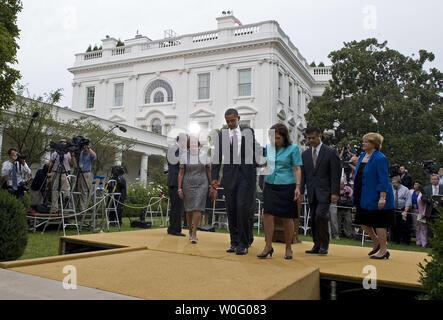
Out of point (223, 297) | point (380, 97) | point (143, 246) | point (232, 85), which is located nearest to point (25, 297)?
point (223, 297)

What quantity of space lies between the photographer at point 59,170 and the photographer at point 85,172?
0.88 feet

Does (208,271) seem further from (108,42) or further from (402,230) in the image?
(108,42)

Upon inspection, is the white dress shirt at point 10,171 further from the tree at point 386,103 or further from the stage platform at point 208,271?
the tree at point 386,103

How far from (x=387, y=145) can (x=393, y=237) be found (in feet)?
39.4

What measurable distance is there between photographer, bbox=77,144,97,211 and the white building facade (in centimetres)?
1954

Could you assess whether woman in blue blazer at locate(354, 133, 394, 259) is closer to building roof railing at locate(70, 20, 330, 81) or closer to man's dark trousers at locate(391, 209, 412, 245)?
man's dark trousers at locate(391, 209, 412, 245)

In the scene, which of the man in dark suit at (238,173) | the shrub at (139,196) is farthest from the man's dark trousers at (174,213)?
the shrub at (139,196)

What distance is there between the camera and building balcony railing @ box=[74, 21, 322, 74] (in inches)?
1158

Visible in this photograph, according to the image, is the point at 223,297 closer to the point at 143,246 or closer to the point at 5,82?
the point at 143,246

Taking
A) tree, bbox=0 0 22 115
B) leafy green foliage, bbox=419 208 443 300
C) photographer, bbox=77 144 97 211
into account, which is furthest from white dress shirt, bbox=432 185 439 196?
tree, bbox=0 0 22 115

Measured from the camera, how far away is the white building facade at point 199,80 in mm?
29172

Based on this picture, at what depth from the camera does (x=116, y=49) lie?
35469 millimetres

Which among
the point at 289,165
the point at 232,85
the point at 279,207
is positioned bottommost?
the point at 279,207

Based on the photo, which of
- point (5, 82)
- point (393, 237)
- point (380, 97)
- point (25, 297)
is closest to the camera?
point (25, 297)
